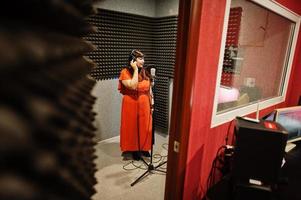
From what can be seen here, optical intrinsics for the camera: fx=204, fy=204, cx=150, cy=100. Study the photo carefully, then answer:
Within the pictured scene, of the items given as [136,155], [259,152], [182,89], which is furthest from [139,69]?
[259,152]

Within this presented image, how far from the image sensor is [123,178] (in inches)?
97.3

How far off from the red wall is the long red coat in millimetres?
1232

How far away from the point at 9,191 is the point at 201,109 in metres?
1.21

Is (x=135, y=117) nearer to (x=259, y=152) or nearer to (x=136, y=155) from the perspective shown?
→ (x=136, y=155)

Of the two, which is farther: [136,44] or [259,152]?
[136,44]

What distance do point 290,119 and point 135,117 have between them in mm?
1663

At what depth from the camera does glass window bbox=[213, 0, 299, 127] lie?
1488 millimetres

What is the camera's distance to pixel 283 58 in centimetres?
253

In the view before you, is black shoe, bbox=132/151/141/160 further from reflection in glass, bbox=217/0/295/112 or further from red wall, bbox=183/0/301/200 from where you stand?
reflection in glass, bbox=217/0/295/112

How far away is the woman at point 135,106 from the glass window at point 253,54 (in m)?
1.16

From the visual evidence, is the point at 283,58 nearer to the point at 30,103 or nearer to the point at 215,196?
the point at 215,196

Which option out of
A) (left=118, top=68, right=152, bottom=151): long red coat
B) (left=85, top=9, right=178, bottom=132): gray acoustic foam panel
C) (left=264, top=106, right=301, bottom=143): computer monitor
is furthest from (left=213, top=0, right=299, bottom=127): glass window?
(left=85, top=9, right=178, bottom=132): gray acoustic foam panel

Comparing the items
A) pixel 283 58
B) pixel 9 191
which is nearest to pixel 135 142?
pixel 283 58

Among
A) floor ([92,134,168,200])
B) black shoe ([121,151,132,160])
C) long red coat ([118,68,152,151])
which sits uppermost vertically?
long red coat ([118,68,152,151])
